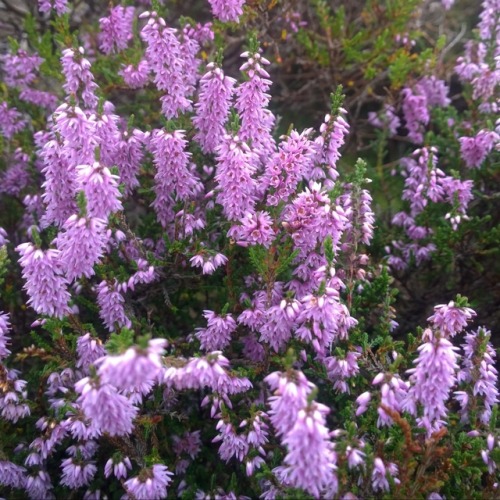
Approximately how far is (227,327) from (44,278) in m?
1.07

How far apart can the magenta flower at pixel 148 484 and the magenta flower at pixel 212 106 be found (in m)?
1.95

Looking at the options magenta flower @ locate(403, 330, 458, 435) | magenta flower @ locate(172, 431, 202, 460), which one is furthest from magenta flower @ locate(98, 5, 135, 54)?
magenta flower @ locate(403, 330, 458, 435)

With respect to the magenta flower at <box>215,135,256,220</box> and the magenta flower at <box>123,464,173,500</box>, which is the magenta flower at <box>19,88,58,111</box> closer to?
the magenta flower at <box>215,135,256,220</box>

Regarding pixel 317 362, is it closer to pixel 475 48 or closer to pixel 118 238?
pixel 118 238

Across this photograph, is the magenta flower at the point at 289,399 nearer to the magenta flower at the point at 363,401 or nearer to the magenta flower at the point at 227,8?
the magenta flower at the point at 363,401

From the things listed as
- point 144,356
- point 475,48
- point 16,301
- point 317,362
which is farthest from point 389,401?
point 475,48

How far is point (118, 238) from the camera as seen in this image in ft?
Result: 11.1

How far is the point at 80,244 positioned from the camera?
282 centimetres

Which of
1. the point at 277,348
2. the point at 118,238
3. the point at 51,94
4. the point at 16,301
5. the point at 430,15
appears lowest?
the point at 16,301

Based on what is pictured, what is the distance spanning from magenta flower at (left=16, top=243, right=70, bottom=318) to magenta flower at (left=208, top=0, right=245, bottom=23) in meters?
2.14

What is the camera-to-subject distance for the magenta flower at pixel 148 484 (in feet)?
8.88

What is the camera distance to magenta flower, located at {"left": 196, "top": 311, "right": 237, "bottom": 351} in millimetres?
3232

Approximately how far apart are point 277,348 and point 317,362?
321 millimetres

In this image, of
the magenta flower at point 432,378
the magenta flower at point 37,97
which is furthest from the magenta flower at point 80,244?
the magenta flower at point 37,97
